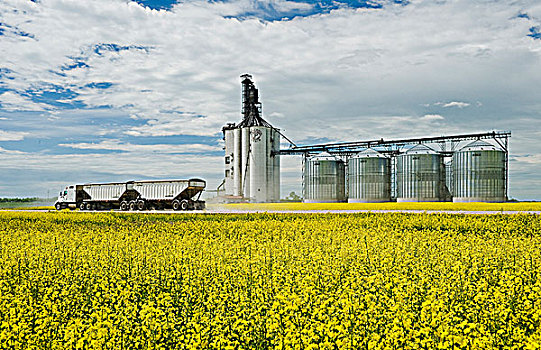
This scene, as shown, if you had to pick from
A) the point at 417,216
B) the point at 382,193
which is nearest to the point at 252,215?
the point at 417,216

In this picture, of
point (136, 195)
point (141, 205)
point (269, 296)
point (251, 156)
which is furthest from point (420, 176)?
point (269, 296)

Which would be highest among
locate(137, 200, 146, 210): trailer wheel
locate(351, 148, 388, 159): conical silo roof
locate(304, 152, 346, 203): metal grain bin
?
locate(351, 148, 388, 159): conical silo roof

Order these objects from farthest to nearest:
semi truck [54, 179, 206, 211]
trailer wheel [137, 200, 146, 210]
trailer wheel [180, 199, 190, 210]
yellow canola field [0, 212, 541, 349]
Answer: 1. trailer wheel [137, 200, 146, 210]
2. semi truck [54, 179, 206, 211]
3. trailer wheel [180, 199, 190, 210]
4. yellow canola field [0, 212, 541, 349]

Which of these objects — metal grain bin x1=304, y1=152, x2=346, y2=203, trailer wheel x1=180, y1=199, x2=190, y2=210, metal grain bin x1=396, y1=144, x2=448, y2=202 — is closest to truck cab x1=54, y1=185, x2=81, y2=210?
trailer wheel x1=180, y1=199, x2=190, y2=210

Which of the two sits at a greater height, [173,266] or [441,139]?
[441,139]

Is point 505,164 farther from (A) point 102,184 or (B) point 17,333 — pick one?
(B) point 17,333

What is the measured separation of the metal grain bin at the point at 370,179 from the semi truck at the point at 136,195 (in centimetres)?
1560

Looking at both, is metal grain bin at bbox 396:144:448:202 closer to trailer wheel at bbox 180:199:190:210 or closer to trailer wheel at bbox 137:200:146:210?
trailer wheel at bbox 180:199:190:210

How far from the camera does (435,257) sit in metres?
12.1

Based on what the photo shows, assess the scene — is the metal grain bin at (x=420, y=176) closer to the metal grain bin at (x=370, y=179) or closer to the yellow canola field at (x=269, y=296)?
the metal grain bin at (x=370, y=179)

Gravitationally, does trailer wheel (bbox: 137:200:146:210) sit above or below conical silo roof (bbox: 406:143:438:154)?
below

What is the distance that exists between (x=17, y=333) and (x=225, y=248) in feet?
24.1

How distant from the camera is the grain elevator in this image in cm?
5406

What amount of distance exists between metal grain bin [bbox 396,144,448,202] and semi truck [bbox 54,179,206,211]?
65.3 feet
